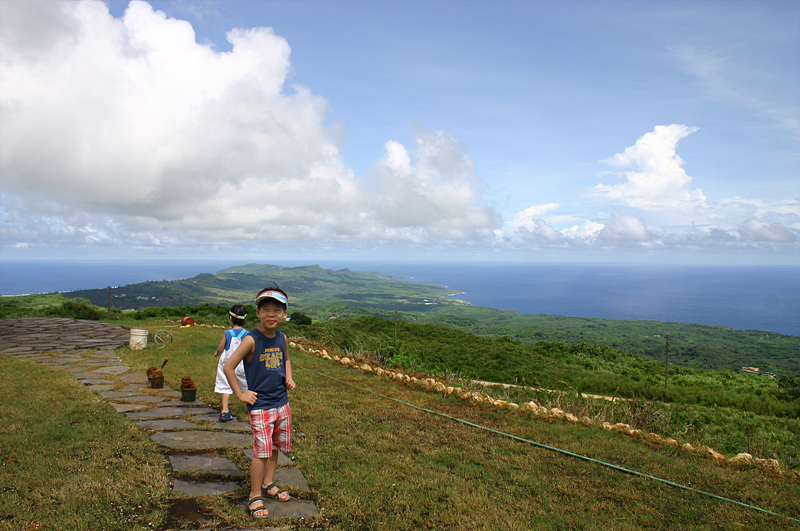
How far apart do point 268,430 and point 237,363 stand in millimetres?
582

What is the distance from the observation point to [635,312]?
456 ft

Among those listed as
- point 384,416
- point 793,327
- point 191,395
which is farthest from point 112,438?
point 793,327

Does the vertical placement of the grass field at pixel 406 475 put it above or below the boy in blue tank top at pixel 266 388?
below

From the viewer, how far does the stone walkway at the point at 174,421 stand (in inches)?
148

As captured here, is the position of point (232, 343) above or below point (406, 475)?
above

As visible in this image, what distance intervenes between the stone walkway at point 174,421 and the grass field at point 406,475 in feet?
0.59

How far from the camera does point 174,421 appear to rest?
539 centimetres

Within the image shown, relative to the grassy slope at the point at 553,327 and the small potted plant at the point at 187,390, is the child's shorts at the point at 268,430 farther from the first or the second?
the grassy slope at the point at 553,327

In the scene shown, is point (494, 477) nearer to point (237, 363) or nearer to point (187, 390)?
point (237, 363)

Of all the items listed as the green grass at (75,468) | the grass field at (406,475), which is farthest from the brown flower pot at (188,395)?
the green grass at (75,468)

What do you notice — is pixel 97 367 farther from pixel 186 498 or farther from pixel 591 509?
pixel 591 509

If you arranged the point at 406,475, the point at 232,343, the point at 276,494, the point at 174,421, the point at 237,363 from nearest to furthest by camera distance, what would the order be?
the point at 237,363 < the point at 276,494 < the point at 406,475 < the point at 174,421 < the point at 232,343

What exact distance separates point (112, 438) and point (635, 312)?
15547cm

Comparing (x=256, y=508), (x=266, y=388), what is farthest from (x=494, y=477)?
(x=266, y=388)
